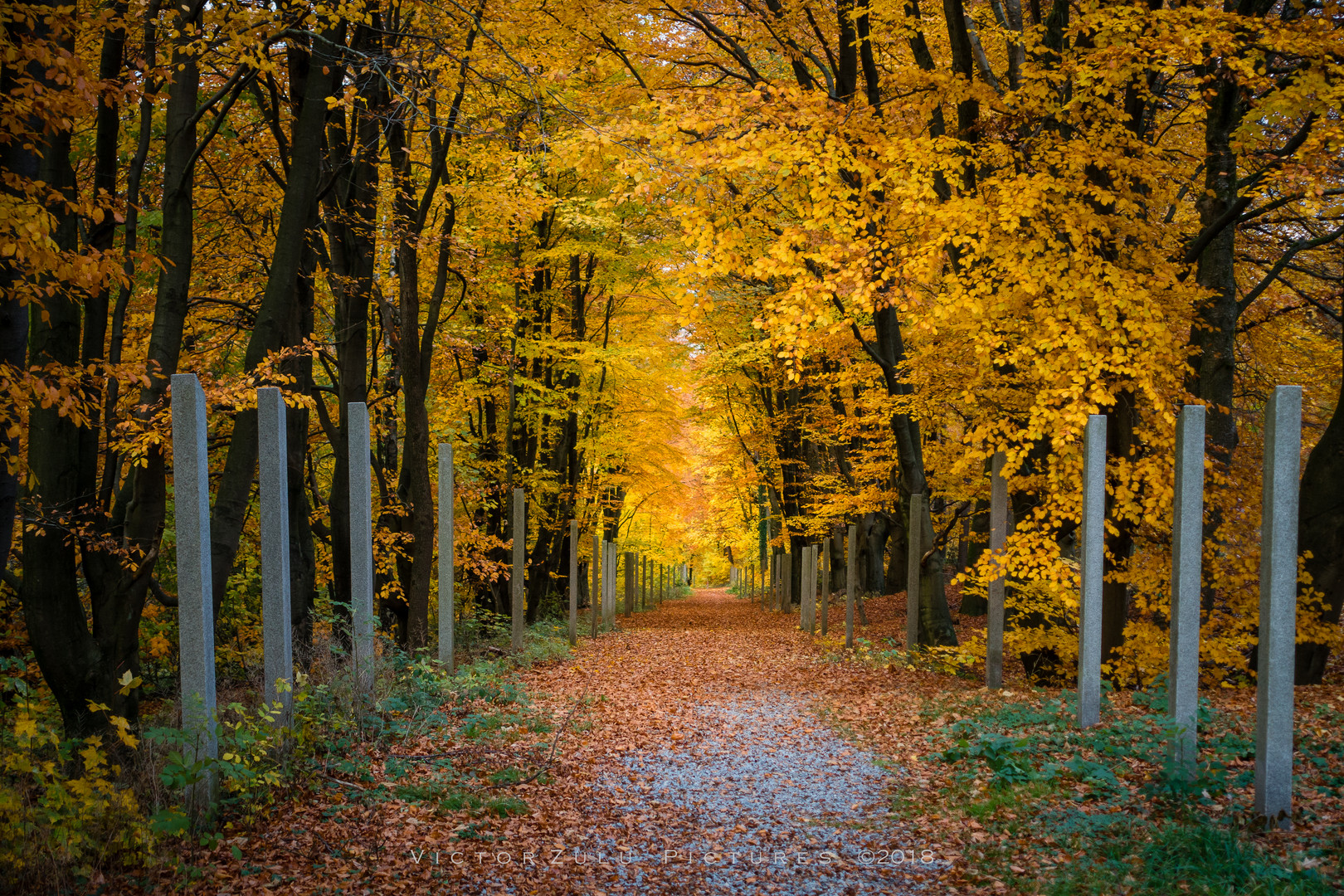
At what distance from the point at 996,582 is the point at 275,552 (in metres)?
6.82

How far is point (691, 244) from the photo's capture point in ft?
28.1

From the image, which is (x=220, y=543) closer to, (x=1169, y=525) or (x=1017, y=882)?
(x=1017, y=882)

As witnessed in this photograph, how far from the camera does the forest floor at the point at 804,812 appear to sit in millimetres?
4434

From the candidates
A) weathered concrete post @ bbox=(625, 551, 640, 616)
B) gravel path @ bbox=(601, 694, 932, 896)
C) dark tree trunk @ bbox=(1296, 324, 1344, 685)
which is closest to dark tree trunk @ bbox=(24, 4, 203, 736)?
gravel path @ bbox=(601, 694, 932, 896)

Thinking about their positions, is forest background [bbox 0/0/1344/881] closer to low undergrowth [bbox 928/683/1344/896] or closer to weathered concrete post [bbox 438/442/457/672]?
weathered concrete post [bbox 438/442/457/672]

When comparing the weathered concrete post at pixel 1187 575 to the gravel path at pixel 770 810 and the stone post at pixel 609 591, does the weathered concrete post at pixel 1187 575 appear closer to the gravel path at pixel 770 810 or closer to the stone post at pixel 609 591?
the gravel path at pixel 770 810

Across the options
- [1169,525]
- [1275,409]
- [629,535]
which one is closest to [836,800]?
[1275,409]

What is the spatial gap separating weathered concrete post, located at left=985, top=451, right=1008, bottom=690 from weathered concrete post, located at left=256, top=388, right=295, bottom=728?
6.45 meters

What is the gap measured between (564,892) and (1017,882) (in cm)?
237

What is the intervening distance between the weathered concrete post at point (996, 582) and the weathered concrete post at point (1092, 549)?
4.60 feet

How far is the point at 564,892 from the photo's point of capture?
4.52m

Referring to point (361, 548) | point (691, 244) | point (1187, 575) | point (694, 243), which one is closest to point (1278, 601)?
point (1187, 575)

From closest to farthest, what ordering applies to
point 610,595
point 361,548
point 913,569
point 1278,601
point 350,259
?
point 1278,601 < point 361,548 < point 350,259 < point 913,569 < point 610,595

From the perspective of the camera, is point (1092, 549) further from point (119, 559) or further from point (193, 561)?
point (119, 559)
